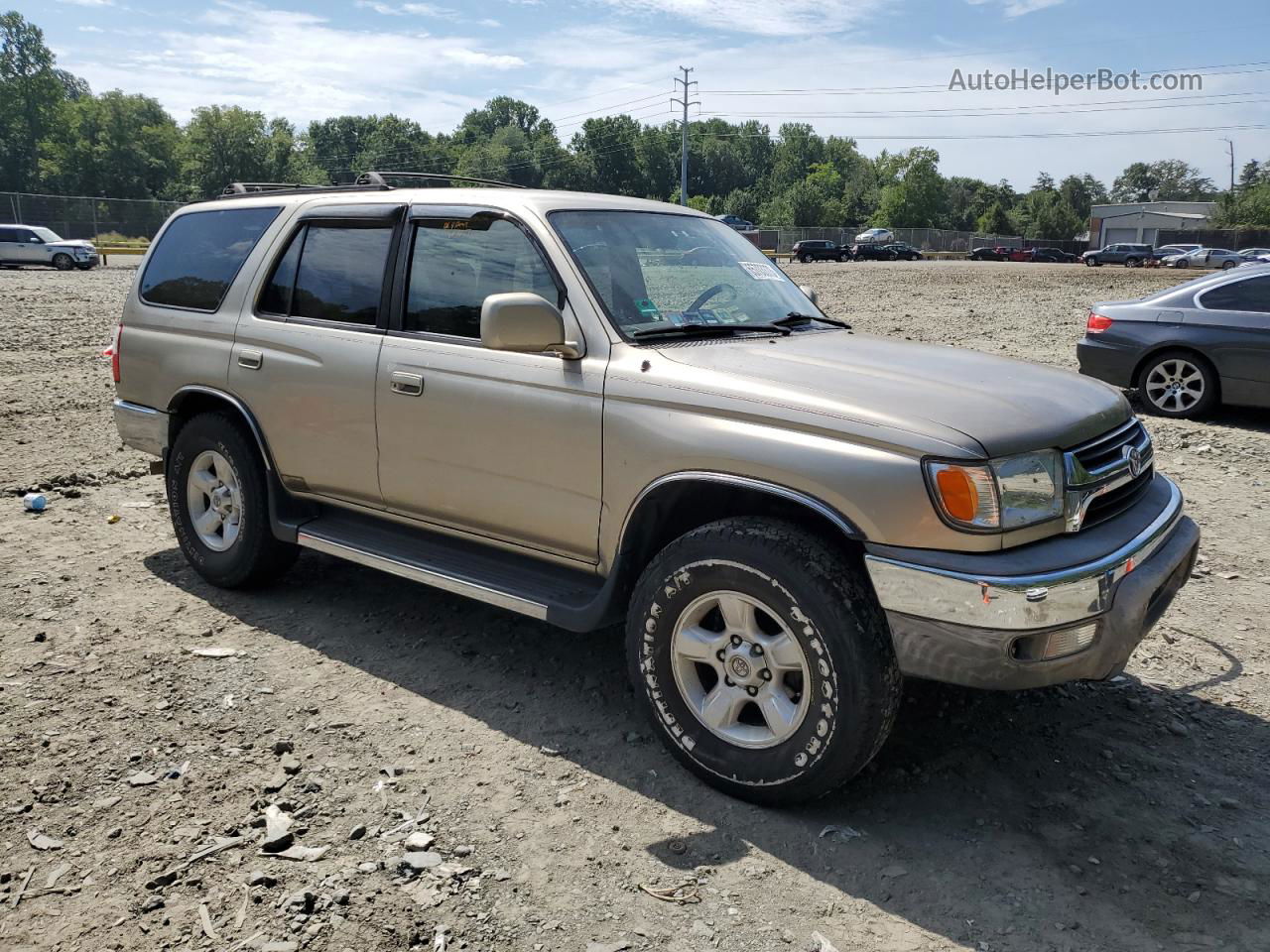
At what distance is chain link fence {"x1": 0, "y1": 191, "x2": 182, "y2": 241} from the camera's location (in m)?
44.6

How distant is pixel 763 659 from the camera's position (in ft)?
10.9

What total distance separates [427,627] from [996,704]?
102 inches

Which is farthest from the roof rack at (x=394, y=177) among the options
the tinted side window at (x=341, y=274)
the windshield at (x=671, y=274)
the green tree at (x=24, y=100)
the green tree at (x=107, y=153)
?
the green tree at (x=24, y=100)

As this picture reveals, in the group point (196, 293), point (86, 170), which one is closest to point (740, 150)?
point (86, 170)

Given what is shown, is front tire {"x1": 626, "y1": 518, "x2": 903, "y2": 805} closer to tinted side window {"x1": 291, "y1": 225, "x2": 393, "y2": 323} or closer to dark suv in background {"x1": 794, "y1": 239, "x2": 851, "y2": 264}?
tinted side window {"x1": 291, "y1": 225, "x2": 393, "y2": 323}

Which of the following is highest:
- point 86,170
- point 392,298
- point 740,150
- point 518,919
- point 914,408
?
point 740,150

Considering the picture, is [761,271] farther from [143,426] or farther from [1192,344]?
[1192,344]

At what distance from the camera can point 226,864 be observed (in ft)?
10.1

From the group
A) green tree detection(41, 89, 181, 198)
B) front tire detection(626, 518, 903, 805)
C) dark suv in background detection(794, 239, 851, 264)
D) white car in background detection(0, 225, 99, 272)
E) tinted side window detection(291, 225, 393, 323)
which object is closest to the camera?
front tire detection(626, 518, 903, 805)

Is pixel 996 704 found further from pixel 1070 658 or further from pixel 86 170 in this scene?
pixel 86 170

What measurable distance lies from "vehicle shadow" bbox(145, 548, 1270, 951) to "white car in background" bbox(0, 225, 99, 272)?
110ft

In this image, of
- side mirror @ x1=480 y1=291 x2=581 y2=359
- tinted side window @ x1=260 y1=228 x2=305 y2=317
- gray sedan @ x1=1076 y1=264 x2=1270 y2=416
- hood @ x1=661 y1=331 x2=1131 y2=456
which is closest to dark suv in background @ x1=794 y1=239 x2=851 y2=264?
gray sedan @ x1=1076 y1=264 x2=1270 y2=416

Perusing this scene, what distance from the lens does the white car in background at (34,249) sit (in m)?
32.8

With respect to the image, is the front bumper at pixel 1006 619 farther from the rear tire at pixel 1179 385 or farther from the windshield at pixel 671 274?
the rear tire at pixel 1179 385
